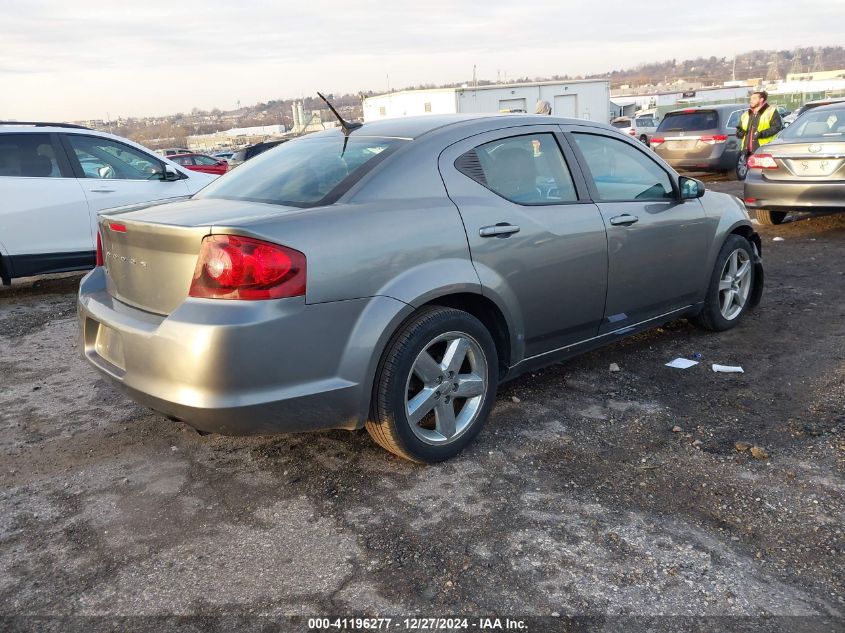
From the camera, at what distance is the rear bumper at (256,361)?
279 cm

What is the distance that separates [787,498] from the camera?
3.03 m

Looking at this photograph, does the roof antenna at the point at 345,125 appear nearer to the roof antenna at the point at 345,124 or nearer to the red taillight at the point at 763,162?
the roof antenna at the point at 345,124

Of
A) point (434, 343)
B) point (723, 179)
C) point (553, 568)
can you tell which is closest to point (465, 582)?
point (553, 568)

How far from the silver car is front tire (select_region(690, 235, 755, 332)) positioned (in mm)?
631

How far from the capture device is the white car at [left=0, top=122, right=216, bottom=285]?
700 cm

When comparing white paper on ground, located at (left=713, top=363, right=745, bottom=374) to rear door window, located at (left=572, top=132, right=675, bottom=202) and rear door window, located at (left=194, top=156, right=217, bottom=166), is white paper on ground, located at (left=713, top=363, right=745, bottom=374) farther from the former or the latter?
rear door window, located at (left=194, top=156, right=217, bottom=166)

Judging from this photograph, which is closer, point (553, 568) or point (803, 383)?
point (553, 568)

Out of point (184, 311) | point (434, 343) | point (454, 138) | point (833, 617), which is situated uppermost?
point (454, 138)

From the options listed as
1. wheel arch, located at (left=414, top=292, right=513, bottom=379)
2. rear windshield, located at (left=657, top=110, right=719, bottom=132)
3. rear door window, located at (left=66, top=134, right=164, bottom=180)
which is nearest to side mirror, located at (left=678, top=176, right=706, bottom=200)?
wheel arch, located at (left=414, top=292, right=513, bottom=379)

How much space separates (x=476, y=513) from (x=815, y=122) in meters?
8.17

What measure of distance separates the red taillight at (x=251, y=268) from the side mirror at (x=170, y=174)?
541 centimetres

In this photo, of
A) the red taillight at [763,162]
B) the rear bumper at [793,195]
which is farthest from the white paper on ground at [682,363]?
the red taillight at [763,162]

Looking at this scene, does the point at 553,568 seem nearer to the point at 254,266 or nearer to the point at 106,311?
the point at 254,266

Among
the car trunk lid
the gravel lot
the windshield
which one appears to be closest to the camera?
the gravel lot
